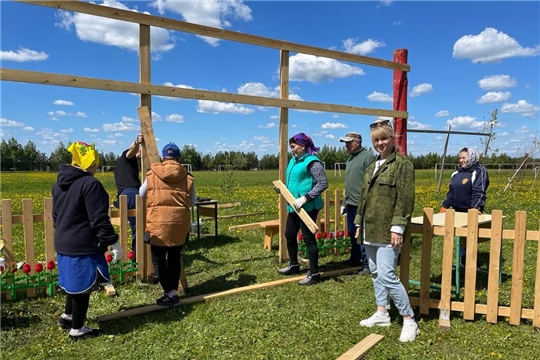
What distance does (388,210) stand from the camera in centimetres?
360

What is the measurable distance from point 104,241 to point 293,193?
2635 millimetres

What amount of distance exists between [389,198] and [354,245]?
2.60 metres

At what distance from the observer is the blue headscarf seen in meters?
5.12

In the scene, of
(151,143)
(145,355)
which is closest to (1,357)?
(145,355)

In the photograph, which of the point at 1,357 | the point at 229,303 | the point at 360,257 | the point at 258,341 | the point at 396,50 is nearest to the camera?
the point at 1,357

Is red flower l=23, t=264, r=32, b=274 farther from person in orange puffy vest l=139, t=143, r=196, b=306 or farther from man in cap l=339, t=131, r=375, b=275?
man in cap l=339, t=131, r=375, b=275

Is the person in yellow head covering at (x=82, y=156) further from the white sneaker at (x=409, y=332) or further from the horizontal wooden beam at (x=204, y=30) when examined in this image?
the white sneaker at (x=409, y=332)

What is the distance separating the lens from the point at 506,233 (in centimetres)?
392

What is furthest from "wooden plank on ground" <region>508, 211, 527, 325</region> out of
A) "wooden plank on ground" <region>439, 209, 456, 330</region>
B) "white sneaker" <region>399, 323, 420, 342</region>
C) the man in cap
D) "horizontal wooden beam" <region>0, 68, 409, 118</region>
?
"horizontal wooden beam" <region>0, 68, 409, 118</region>

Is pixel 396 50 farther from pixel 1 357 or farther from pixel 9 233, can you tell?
pixel 1 357

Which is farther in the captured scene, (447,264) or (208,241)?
(208,241)

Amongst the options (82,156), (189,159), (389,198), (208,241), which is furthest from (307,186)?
(189,159)

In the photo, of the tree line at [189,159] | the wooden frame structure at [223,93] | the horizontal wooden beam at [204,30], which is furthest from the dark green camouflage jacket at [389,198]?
the tree line at [189,159]

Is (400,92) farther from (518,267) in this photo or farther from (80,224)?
(80,224)
